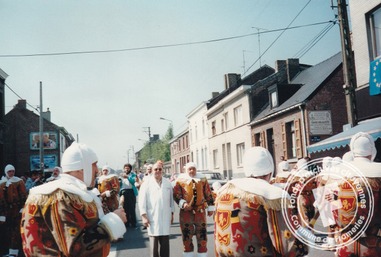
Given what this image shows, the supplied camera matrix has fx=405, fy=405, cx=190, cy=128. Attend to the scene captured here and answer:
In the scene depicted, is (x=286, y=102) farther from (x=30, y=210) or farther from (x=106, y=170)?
(x=30, y=210)

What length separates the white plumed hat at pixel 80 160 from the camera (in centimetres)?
300

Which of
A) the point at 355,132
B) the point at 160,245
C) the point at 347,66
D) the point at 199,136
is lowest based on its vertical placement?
the point at 160,245

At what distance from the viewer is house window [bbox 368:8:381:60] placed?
13102mm

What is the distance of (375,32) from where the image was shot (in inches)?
523

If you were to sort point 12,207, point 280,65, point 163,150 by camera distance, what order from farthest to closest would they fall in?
point 163,150 → point 280,65 → point 12,207

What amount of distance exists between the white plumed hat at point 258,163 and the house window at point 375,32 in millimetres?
11402

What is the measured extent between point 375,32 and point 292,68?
18.0 m

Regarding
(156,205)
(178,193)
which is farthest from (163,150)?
(156,205)

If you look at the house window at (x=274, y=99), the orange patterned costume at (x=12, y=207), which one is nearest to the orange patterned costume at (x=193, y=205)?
the orange patterned costume at (x=12, y=207)

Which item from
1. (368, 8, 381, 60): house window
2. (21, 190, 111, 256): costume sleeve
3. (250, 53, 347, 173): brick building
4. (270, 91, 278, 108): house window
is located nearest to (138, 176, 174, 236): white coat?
(21, 190, 111, 256): costume sleeve

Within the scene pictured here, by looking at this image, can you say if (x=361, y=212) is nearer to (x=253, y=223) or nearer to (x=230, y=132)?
(x=253, y=223)

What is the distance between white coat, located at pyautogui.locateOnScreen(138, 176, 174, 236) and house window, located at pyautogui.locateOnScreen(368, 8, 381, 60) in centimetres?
940

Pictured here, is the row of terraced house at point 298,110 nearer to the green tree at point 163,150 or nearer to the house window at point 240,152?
the house window at point 240,152

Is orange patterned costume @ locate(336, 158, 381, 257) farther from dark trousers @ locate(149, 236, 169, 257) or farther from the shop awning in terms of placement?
the shop awning
